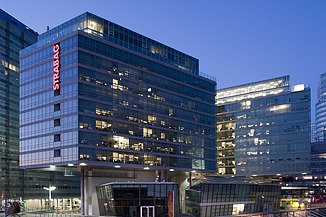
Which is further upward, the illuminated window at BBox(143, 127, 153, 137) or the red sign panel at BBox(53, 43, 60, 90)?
the red sign panel at BBox(53, 43, 60, 90)

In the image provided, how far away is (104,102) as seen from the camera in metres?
109

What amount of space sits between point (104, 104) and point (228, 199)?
3604cm

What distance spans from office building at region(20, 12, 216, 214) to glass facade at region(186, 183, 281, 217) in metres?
18.2

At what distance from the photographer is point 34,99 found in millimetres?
115125

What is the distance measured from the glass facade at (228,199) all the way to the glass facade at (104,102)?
61.3 ft

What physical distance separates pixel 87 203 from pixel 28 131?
23.9m

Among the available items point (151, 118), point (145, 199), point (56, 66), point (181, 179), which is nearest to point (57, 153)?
point (56, 66)

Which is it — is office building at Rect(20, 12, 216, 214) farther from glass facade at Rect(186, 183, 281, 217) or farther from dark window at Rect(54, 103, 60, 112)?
glass facade at Rect(186, 183, 281, 217)

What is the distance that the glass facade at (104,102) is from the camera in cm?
10506

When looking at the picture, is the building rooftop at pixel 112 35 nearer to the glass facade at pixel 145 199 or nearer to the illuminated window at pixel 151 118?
the illuminated window at pixel 151 118

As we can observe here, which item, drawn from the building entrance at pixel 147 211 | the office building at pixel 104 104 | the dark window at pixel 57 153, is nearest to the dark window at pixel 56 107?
the office building at pixel 104 104

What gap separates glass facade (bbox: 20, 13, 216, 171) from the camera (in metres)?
105

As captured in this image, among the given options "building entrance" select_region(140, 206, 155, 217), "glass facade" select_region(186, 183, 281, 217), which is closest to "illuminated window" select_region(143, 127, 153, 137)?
"glass facade" select_region(186, 183, 281, 217)

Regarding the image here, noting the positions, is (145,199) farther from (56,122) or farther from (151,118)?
(151,118)
